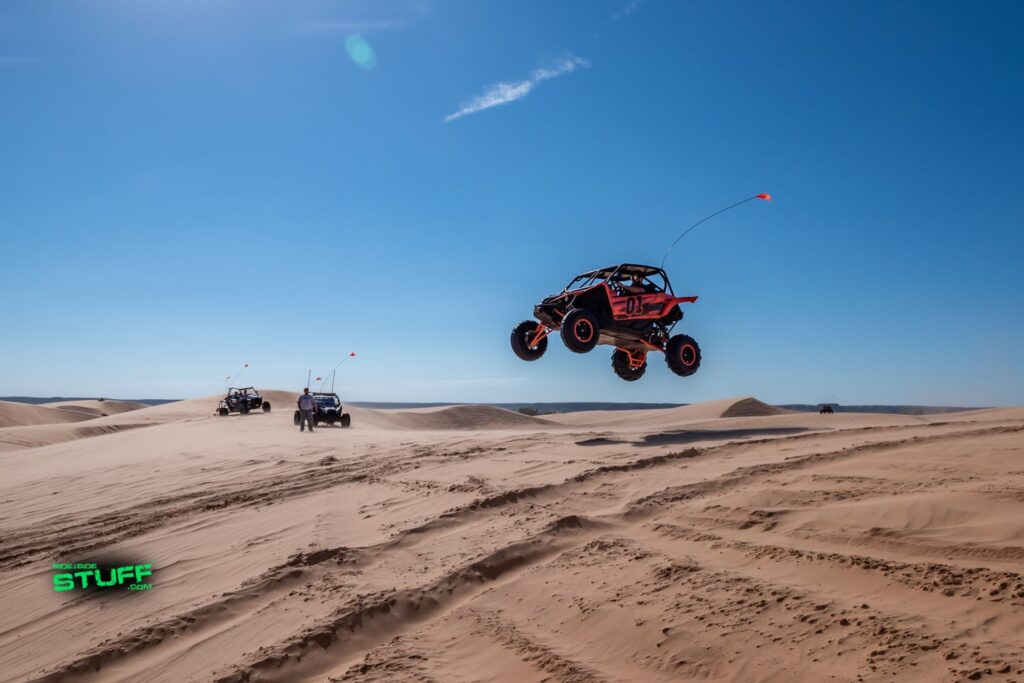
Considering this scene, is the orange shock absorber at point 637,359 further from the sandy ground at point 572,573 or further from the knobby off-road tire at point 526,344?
the sandy ground at point 572,573

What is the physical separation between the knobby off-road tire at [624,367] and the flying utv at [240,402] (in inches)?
730

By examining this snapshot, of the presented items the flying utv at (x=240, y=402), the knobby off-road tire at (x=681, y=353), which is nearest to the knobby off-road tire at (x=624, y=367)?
the knobby off-road tire at (x=681, y=353)

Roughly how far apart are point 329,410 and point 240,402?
30.0 ft

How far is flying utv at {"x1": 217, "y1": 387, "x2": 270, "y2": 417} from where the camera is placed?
2870 centimetres

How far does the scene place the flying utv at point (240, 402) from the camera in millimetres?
28703

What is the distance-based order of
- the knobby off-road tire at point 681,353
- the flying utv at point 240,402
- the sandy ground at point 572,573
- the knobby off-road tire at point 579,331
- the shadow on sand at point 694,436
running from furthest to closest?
the flying utv at point 240,402 → the knobby off-road tire at point 681,353 → the knobby off-road tire at point 579,331 → the shadow on sand at point 694,436 → the sandy ground at point 572,573

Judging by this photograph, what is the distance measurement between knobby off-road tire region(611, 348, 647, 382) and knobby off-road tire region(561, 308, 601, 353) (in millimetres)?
3981

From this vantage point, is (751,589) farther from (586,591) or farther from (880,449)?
(880,449)

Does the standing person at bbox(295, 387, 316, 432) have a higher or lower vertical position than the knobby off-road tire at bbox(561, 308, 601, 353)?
lower

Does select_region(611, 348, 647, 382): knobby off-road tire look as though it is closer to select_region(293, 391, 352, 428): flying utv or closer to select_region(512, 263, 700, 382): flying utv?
select_region(512, 263, 700, 382): flying utv

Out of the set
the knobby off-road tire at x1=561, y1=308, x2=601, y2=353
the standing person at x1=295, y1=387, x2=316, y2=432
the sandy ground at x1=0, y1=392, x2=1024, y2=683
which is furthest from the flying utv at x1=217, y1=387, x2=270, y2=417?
the sandy ground at x1=0, y1=392, x2=1024, y2=683

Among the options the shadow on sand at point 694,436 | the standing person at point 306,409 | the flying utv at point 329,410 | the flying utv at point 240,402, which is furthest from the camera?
the flying utv at point 240,402

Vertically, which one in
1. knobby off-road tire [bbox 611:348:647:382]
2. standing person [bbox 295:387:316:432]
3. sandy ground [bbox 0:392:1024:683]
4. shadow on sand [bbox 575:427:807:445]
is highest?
knobby off-road tire [bbox 611:348:647:382]

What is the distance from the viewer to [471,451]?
9.34m
